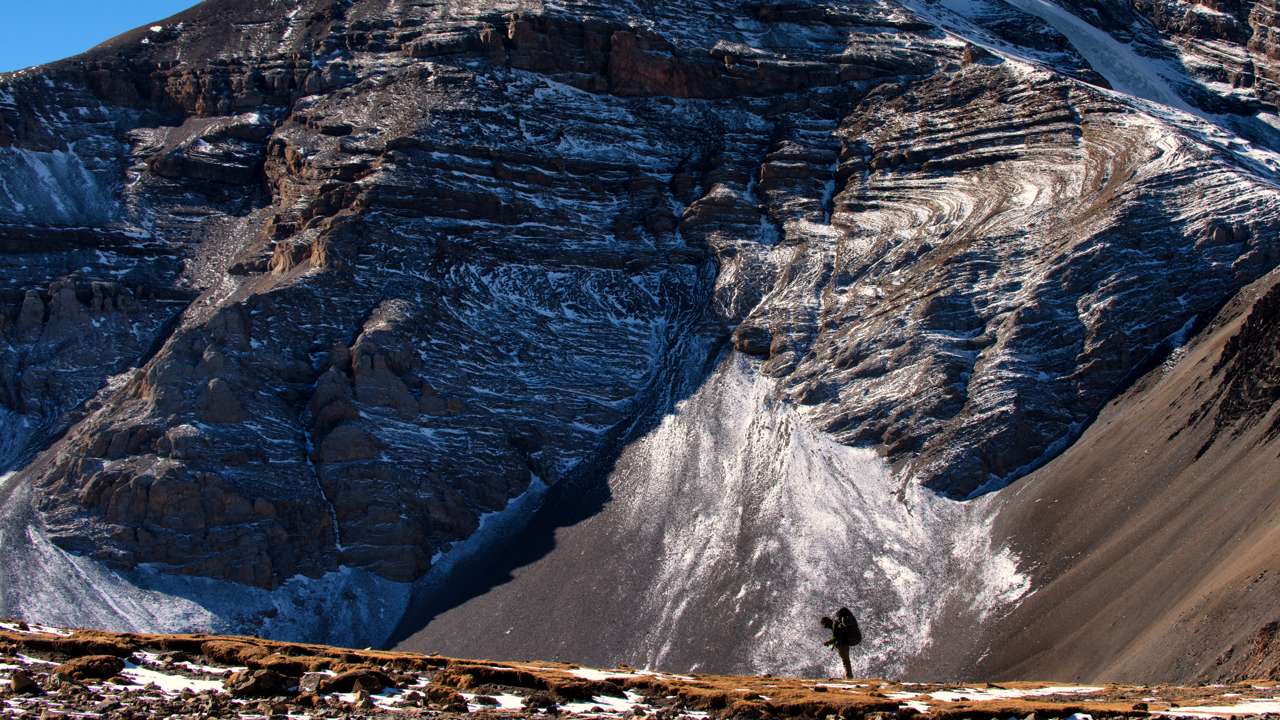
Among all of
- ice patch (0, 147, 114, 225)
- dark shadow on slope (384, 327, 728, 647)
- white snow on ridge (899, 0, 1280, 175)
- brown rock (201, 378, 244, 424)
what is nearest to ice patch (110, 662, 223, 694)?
dark shadow on slope (384, 327, 728, 647)

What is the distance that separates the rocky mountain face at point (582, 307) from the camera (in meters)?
92.9

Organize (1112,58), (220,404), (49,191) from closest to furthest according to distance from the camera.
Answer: (220,404) → (49,191) → (1112,58)

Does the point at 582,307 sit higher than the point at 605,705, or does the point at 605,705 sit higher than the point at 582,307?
the point at 582,307

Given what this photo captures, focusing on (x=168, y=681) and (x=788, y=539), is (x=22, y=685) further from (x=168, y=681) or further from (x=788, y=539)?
(x=788, y=539)

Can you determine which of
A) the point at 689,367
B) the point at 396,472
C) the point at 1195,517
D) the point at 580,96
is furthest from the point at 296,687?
the point at 580,96

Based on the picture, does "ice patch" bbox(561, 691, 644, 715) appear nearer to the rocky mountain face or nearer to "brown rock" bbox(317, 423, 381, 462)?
the rocky mountain face

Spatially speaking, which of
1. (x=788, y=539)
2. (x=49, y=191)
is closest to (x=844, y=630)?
(x=788, y=539)

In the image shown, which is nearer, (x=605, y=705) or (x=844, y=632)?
(x=605, y=705)

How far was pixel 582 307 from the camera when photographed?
11756 cm

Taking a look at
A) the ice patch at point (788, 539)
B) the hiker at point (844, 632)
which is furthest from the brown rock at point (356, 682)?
the ice patch at point (788, 539)

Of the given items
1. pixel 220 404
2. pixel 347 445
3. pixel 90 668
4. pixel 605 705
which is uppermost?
pixel 220 404

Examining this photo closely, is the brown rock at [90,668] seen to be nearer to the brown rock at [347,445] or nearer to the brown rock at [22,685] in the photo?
the brown rock at [22,685]

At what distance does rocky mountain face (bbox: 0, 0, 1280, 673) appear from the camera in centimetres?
9288

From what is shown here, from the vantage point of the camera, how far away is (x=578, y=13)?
14288 centimetres
